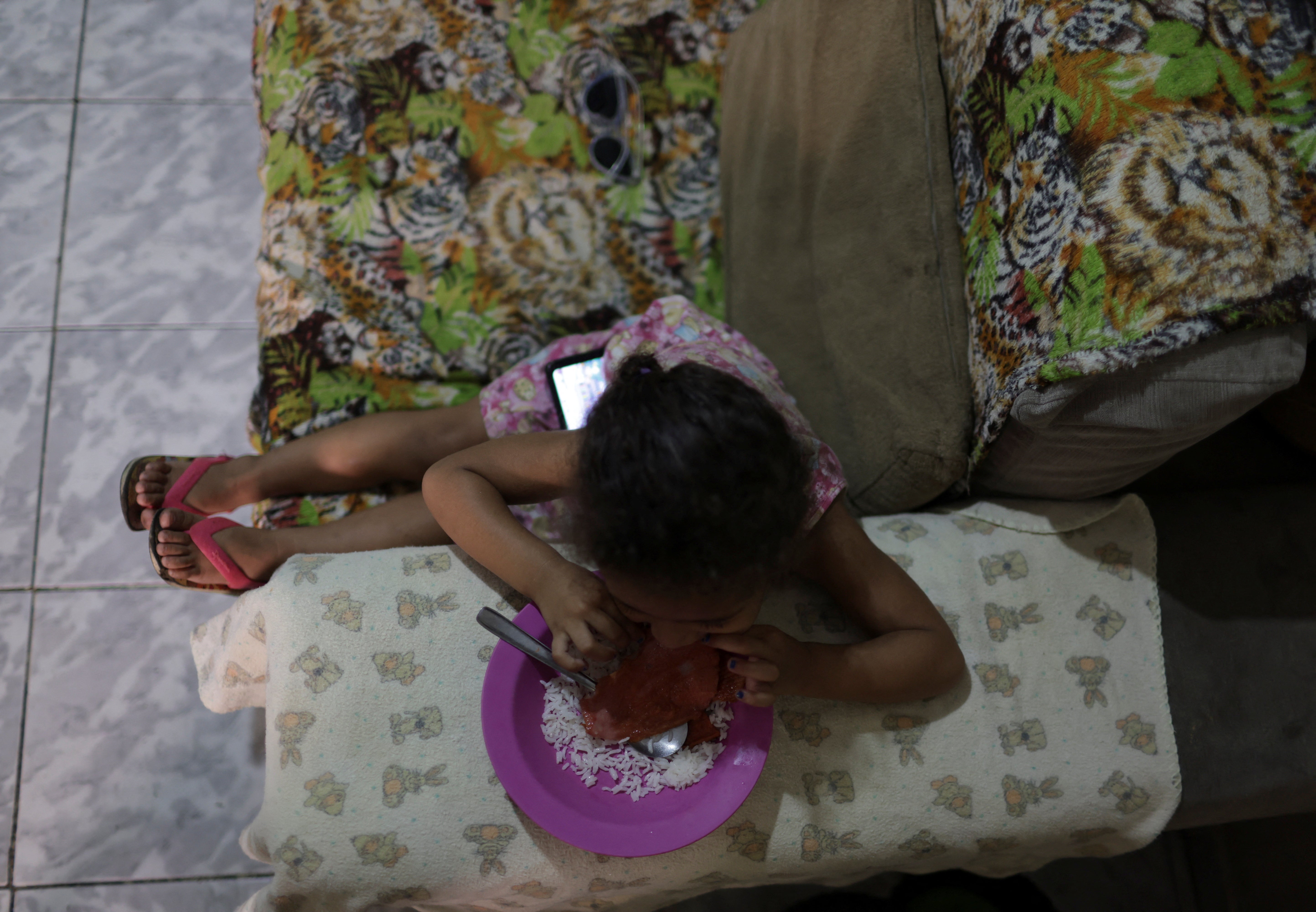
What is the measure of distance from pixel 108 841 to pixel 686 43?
1832 mm

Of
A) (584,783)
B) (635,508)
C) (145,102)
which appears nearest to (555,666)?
(584,783)

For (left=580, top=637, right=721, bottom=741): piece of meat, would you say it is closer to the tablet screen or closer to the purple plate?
the purple plate

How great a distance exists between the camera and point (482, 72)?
1453mm

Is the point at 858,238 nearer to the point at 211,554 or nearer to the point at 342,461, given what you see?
the point at 342,461

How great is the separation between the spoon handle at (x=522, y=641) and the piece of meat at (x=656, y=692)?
38 mm

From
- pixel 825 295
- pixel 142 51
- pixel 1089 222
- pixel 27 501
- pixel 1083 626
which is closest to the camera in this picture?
pixel 1089 222

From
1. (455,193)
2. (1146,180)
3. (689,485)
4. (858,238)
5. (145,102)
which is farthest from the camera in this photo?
(145,102)

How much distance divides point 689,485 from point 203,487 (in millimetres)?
957

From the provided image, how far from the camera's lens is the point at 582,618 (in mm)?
902

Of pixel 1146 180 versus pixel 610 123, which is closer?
pixel 1146 180

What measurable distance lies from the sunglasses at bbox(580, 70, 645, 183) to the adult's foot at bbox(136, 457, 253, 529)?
816 mm

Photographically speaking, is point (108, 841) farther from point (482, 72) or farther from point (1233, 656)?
point (1233, 656)

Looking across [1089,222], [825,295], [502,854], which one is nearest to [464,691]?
[502,854]

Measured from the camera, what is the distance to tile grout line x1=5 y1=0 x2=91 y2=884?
145 cm
